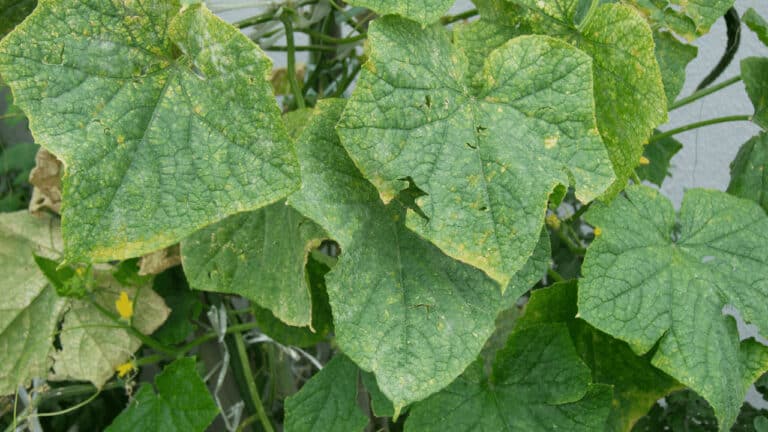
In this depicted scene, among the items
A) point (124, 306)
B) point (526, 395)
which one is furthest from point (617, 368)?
A: point (124, 306)

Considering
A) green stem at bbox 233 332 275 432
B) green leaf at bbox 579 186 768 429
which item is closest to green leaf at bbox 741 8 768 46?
green leaf at bbox 579 186 768 429

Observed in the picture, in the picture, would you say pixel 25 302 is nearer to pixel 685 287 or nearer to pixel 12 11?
pixel 12 11

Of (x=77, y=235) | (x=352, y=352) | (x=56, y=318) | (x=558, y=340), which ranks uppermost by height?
(x=77, y=235)

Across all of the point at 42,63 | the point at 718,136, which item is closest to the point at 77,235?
the point at 42,63

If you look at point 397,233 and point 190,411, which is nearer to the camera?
point 397,233

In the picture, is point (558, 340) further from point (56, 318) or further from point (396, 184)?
point (56, 318)

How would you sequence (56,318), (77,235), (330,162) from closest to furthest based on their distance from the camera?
(77,235)
(330,162)
(56,318)
